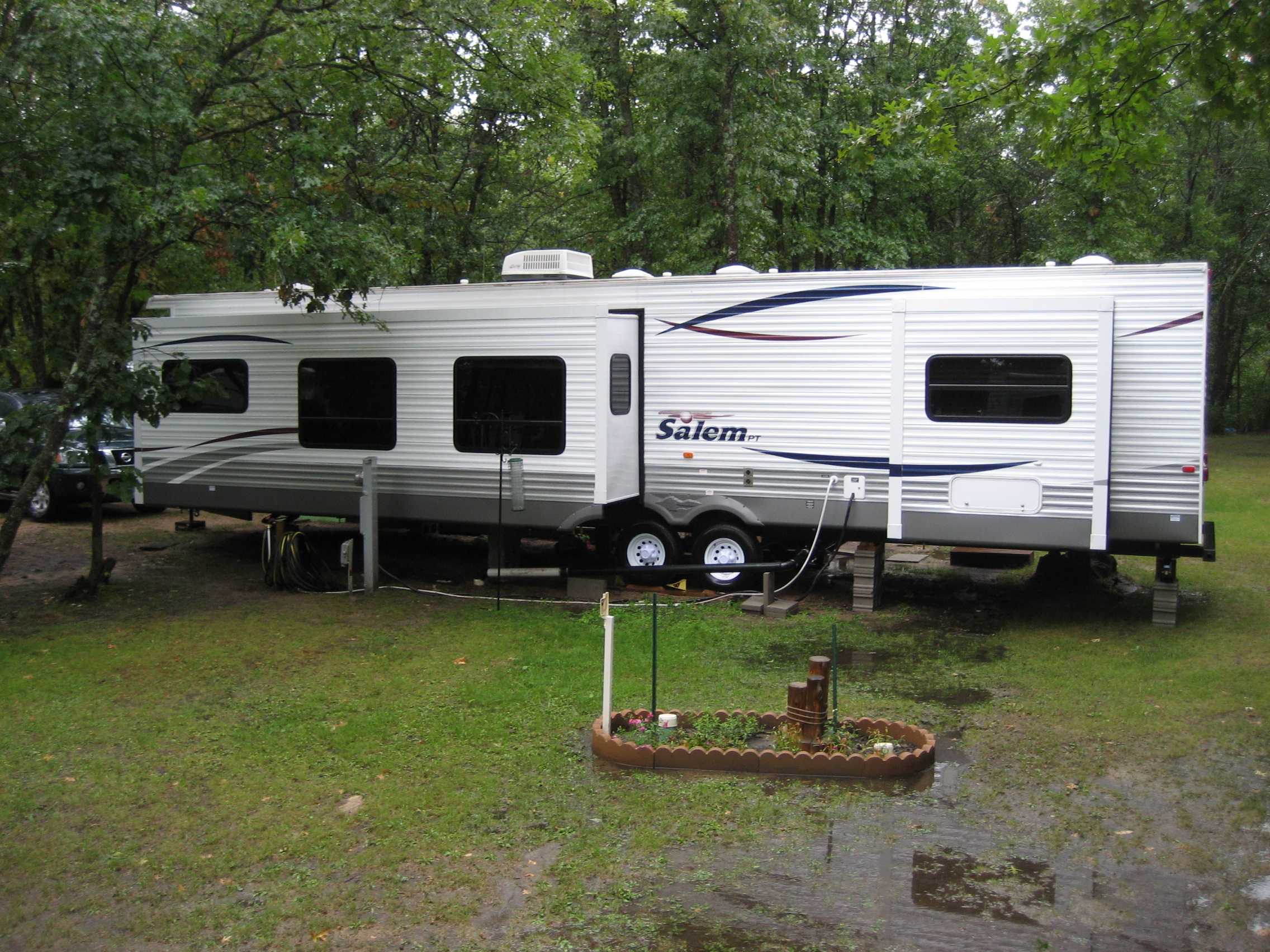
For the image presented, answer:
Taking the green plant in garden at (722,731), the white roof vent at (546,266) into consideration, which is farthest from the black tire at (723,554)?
the green plant in garden at (722,731)

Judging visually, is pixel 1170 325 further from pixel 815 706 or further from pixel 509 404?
pixel 509 404

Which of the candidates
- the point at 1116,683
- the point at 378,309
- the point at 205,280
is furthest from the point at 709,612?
the point at 205,280

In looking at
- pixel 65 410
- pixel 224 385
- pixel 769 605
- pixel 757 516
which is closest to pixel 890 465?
pixel 757 516

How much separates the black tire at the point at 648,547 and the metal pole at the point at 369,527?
2.47 m

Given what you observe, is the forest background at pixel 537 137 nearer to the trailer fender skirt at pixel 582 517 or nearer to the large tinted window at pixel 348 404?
the large tinted window at pixel 348 404

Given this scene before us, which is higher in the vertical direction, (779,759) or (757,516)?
(757,516)

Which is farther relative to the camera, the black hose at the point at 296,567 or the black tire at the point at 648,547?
the black hose at the point at 296,567

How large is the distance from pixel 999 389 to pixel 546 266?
15.6 feet

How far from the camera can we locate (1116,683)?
7855 millimetres

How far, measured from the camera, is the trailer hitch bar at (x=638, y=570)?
1050 centimetres

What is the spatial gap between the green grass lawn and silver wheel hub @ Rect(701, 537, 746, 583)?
649 millimetres

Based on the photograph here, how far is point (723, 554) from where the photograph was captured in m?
11.0

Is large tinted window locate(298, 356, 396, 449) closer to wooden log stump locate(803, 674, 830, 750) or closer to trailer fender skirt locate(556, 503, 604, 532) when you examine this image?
trailer fender skirt locate(556, 503, 604, 532)

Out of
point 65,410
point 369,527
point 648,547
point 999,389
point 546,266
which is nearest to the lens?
point 999,389
